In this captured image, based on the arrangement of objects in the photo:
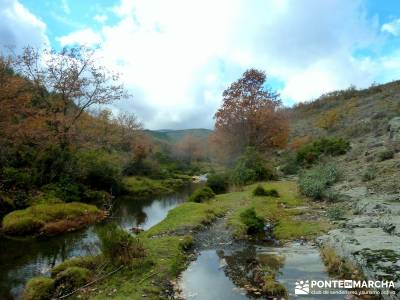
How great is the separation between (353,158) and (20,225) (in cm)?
2441

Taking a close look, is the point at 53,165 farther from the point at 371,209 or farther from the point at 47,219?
the point at 371,209

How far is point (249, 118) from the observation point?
38781mm

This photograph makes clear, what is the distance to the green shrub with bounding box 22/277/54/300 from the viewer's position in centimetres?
936

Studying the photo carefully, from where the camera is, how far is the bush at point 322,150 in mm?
35906

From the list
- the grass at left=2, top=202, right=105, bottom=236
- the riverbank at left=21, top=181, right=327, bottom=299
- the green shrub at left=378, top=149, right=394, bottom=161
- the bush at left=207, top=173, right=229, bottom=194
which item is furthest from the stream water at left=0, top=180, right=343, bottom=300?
the bush at left=207, top=173, right=229, bottom=194

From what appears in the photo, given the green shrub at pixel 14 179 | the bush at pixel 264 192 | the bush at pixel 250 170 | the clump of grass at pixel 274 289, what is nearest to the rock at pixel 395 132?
the bush at pixel 264 192

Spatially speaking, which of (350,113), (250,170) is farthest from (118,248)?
(350,113)

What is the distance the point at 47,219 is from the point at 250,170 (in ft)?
59.8

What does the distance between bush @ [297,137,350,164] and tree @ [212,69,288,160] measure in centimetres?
346

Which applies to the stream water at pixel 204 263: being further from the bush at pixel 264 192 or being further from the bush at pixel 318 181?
the bush at pixel 264 192

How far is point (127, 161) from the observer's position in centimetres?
5053

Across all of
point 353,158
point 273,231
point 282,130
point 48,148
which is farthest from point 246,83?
point 273,231

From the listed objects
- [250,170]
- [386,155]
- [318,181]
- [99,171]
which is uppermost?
[386,155]

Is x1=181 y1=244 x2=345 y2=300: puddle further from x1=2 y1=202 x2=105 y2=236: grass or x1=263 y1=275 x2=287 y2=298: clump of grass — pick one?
x1=2 y1=202 x2=105 y2=236: grass
